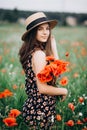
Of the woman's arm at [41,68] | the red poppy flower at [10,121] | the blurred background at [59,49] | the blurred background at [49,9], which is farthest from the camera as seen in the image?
the blurred background at [49,9]

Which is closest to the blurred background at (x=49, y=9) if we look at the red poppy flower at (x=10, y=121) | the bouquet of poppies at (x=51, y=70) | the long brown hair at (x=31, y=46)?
the long brown hair at (x=31, y=46)

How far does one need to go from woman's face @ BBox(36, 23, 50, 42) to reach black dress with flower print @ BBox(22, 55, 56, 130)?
0.12 m

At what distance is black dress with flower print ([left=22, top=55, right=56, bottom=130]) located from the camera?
5.63ft

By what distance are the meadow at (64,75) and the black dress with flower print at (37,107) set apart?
0.05 metres

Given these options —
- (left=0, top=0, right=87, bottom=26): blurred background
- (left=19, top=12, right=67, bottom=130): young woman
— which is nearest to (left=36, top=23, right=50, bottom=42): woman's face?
(left=19, top=12, right=67, bottom=130): young woman

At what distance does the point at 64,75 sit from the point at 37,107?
0.77 m

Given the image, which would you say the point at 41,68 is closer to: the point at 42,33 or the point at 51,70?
the point at 51,70

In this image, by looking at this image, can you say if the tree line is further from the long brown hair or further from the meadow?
the long brown hair

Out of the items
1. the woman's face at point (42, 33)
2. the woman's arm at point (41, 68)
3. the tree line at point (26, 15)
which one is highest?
the tree line at point (26, 15)

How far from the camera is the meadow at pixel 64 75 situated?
5.83 feet

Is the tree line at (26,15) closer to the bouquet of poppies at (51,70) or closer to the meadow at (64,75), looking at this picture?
the meadow at (64,75)

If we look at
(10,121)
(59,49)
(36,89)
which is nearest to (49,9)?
(59,49)

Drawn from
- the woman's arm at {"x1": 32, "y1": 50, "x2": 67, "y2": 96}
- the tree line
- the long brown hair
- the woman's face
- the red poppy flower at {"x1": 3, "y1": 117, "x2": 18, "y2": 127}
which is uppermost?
the tree line

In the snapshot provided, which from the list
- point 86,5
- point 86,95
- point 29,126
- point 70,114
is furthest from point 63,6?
point 29,126
